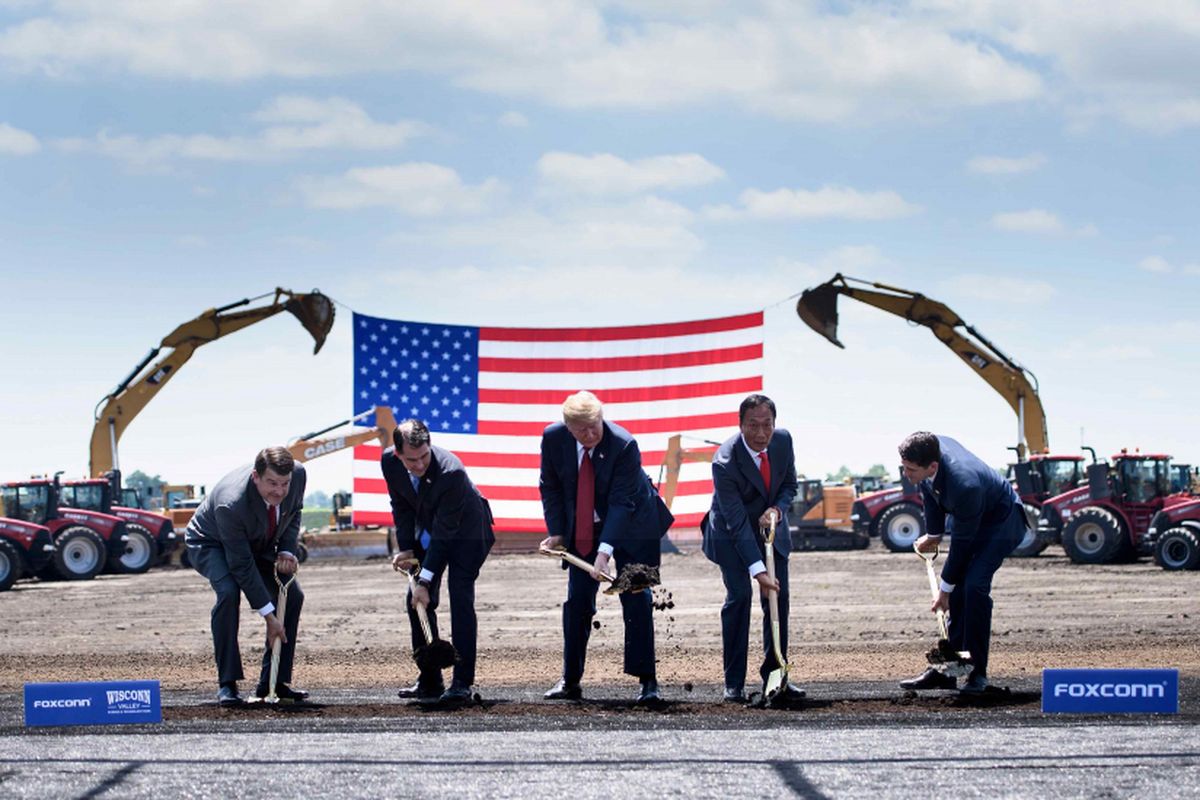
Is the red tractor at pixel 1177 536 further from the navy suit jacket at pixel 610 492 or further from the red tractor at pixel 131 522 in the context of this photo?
the red tractor at pixel 131 522

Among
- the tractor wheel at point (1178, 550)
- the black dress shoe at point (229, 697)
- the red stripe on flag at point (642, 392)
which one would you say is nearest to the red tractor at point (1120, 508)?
the tractor wheel at point (1178, 550)

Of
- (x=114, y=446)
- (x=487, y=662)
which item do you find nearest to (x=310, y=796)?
(x=487, y=662)

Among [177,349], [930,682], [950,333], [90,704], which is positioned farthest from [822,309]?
[90,704]

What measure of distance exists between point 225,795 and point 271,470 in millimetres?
2812

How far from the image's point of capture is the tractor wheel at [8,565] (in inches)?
1054

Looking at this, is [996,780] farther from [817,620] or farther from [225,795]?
[817,620]

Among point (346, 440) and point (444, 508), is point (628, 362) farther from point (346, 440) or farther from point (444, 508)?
point (444, 508)

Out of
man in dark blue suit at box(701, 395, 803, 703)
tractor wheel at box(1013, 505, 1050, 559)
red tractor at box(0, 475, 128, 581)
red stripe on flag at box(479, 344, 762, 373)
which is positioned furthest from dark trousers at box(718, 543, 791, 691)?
red tractor at box(0, 475, 128, 581)

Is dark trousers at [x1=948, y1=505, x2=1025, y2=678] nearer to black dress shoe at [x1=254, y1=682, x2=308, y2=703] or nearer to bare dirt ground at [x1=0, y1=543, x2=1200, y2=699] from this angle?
bare dirt ground at [x1=0, y1=543, x2=1200, y2=699]

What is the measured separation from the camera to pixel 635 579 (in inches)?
328

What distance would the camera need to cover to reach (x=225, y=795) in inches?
225

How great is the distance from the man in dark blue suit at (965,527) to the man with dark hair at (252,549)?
11.7 feet

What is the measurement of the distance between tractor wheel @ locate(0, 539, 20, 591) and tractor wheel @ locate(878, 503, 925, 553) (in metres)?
19.0

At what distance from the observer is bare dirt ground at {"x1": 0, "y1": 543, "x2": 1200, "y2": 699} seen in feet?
37.4
